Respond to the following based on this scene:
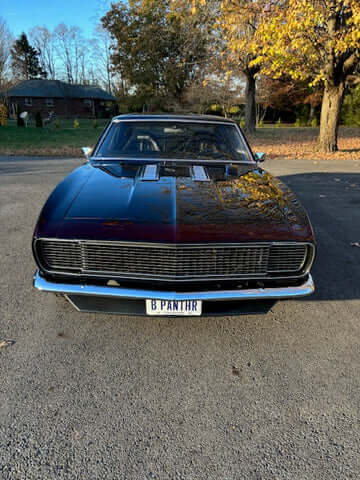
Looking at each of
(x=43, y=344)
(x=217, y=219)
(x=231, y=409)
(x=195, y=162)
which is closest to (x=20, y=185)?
(x=195, y=162)

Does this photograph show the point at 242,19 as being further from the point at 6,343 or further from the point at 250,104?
the point at 6,343

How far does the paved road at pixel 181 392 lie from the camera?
5.13 feet

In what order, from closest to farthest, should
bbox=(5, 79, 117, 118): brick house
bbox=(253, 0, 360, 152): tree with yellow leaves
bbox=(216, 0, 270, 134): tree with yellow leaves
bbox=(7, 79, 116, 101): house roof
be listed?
bbox=(253, 0, 360, 152): tree with yellow leaves < bbox=(216, 0, 270, 134): tree with yellow leaves < bbox=(7, 79, 116, 101): house roof < bbox=(5, 79, 117, 118): brick house

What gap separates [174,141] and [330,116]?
10.4 metres

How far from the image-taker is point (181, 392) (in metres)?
1.96

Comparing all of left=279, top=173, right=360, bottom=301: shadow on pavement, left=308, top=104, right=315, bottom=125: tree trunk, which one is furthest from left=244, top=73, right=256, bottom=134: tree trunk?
left=308, top=104, right=315, bottom=125: tree trunk

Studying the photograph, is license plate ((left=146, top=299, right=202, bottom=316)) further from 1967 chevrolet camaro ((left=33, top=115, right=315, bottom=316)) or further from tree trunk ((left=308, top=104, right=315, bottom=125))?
tree trunk ((left=308, top=104, right=315, bottom=125))

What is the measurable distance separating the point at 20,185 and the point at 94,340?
586cm

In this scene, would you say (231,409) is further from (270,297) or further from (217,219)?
(217,219)

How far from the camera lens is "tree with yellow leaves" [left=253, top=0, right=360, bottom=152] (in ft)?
26.1

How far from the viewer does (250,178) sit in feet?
9.62

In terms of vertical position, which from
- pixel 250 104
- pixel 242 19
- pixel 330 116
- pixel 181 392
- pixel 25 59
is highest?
pixel 25 59

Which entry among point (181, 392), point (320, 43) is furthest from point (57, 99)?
point (181, 392)

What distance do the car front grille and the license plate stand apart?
15cm
